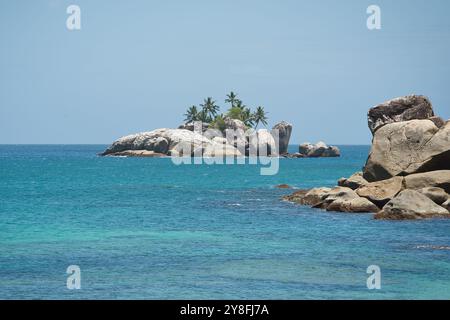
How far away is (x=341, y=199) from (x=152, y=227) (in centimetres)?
1292

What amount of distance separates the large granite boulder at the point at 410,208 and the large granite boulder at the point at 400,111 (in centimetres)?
1105

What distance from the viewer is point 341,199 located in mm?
43156

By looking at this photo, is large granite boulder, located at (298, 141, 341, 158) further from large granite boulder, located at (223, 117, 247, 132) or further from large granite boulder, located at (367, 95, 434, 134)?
large granite boulder, located at (367, 95, 434, 134)

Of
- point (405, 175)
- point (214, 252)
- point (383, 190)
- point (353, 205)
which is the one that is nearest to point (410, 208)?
point (383, 190)

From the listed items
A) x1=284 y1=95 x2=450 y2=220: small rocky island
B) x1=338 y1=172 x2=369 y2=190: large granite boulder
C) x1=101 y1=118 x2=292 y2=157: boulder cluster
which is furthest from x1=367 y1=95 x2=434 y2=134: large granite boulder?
x1=101 y1=118 x2=292 y2=157: boulder cluster

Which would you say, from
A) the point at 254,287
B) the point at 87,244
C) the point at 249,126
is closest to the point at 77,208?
the point at 87,244

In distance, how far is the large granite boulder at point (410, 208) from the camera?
3728 centimetres

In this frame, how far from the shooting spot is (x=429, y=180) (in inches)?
1599

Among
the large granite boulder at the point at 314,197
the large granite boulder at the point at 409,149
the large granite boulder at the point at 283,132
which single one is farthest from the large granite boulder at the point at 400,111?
the large granite boulder at the point at 283,132

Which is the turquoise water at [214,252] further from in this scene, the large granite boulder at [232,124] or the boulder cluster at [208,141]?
the large granite boulder at [232,124]

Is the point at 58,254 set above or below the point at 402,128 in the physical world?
below

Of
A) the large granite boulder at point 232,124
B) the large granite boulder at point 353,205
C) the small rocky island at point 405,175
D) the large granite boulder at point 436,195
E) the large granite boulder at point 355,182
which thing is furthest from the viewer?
the large granite boulder at point 232,124

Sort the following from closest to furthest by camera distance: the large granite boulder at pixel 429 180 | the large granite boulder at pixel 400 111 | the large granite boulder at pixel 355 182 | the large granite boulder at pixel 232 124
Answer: the large granite boulder at pixel 429 180 → the large granite boulder at pixel 355 182 → the large granite boulder at pixel 400 111 → the large granite boulder at pixel 232 124

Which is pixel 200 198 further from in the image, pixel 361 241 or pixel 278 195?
pixel 361 241
